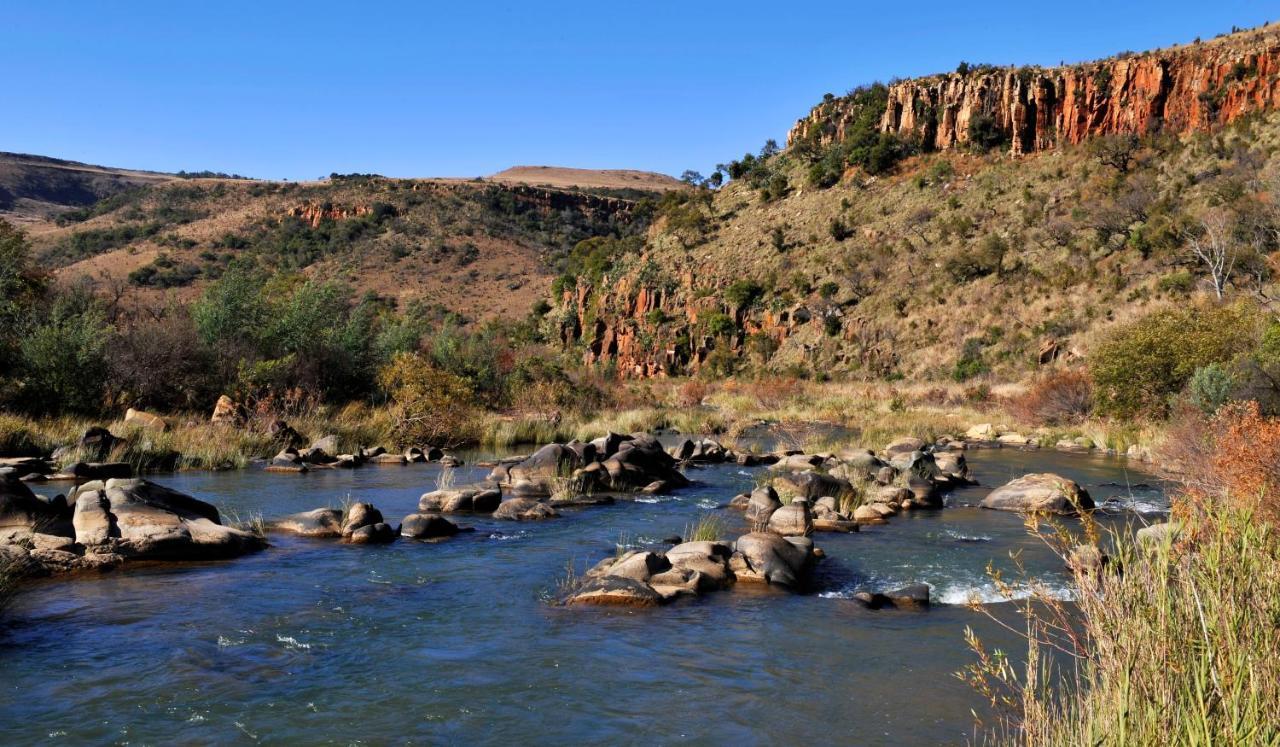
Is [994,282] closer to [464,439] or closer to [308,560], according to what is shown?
[464,439]

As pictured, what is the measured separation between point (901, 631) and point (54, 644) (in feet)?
25.7

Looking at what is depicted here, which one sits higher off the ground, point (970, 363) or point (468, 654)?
point (970, 363)

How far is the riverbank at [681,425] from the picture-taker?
19266 mm

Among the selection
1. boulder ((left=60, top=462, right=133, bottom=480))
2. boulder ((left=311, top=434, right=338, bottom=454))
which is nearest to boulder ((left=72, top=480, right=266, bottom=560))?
boulder ((left=60, top=462, right=133, bottom=480))

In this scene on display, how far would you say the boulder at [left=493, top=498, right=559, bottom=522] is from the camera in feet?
49.2

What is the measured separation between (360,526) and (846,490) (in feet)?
28.0

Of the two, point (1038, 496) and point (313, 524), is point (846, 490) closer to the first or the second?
point (1038, 496)

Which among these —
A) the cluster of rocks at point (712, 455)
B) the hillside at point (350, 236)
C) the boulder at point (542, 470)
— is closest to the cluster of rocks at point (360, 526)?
the boulder at point (542, 470)

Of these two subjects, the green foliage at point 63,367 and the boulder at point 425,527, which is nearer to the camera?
the boulder at point 425,527

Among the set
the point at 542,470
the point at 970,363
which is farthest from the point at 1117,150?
the point at 542,470

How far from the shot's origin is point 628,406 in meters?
36.3

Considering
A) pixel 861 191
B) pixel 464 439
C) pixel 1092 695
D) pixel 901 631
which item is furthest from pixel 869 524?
pixel 861 191

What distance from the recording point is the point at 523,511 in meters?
15.1

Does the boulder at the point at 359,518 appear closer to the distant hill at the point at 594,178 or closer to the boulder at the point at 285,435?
the boulder at the point at 285,435
